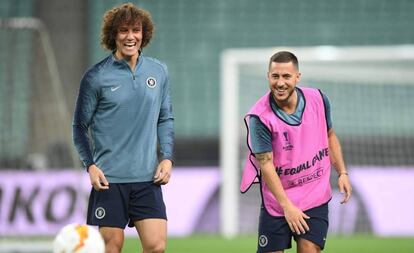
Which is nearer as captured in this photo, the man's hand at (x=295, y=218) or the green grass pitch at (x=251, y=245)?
the man's hand at (x=295, y=218)

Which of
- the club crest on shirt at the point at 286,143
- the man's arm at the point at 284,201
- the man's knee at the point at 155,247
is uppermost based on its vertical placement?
the club crest on shirt at the point at 286,143

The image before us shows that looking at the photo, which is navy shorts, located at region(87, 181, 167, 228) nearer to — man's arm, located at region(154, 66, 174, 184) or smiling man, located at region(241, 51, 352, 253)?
man's arm, located at region(154, 66, 174, 184)

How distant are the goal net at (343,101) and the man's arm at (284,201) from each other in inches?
237

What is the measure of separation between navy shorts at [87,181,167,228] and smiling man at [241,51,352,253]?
49cm

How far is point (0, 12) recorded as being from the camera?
595 inches

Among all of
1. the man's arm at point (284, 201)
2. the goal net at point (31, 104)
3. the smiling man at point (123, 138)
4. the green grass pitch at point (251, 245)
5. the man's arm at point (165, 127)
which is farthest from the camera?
the goal net at point (31, 104)

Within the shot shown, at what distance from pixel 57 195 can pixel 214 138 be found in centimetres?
418

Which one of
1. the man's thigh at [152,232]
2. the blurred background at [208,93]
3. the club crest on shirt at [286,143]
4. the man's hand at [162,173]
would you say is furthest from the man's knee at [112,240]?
the blurred background at [208,93]

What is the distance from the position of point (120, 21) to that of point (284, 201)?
1.24 meters

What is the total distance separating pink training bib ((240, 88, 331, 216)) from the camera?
480 centimetres

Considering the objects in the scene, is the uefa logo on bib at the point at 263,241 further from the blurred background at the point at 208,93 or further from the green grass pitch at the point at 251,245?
the blurred background at the point at 208,93

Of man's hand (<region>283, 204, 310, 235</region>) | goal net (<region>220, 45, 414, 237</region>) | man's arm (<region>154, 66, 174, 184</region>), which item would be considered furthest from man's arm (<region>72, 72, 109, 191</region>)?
goal net (<region>220, 45, 414, 237</region>)

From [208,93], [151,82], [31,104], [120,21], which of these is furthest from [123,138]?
[208,93]

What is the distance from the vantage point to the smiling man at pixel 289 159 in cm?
475
